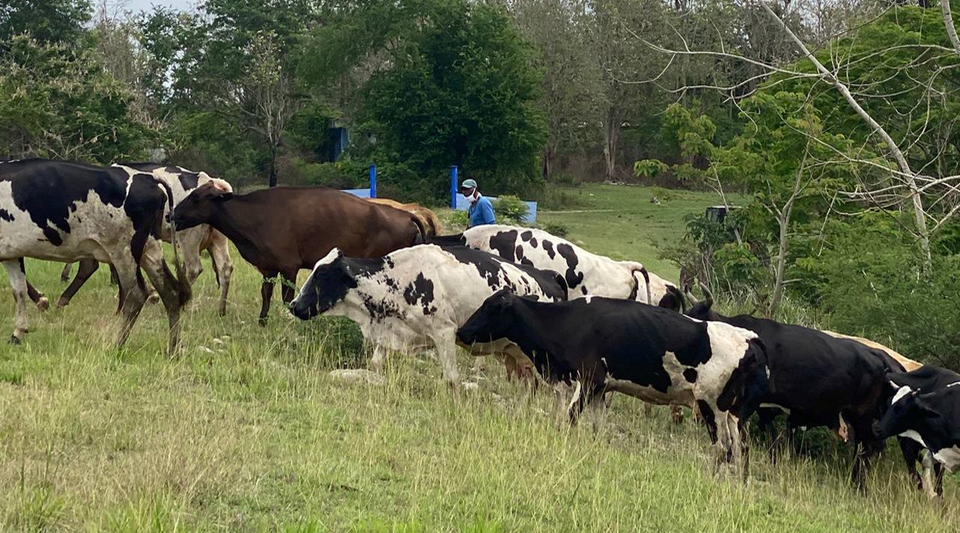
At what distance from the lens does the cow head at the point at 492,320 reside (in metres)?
10.9

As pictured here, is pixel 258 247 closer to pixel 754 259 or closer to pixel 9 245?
pixel 9 245

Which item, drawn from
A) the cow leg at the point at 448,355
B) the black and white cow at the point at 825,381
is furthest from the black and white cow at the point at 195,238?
the black and white cow at the point at 825,381

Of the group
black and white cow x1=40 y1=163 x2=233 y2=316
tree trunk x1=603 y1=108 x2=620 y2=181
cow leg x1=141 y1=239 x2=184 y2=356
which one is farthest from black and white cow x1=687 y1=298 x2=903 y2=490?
tree trunk x1=603 y1=108 x2=620 y2=181

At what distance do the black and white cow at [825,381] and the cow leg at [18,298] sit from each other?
7.00m

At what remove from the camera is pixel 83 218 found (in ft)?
37.5

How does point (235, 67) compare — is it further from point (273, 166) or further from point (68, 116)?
point (68, 116)

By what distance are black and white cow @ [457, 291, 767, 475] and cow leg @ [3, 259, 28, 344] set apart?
5393mm

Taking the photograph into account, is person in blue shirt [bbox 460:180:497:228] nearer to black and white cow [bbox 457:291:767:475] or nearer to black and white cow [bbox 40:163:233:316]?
black and white cow [bbox 40:163:233:316]

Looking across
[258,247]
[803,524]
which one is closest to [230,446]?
[803,524]

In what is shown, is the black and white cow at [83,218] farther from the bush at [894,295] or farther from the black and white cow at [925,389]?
the bush at [894,295]

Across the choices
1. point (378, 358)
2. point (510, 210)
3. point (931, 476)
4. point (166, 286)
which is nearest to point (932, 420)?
point (931, 476)

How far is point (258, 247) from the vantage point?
14.2m

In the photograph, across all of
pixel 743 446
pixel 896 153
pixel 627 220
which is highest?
pixel 896 153

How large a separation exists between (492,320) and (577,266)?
10.9 feet
